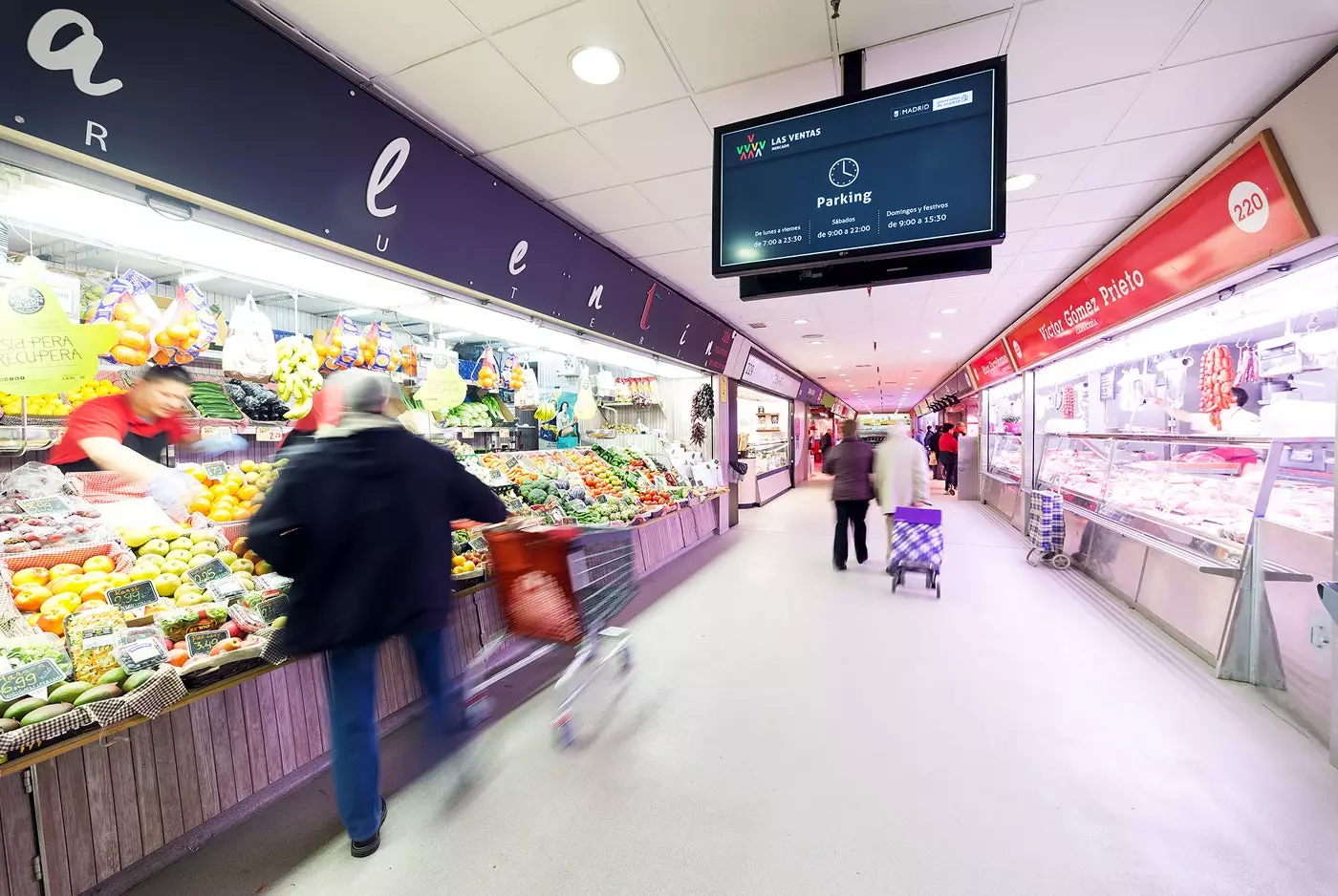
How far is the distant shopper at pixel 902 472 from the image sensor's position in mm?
5863

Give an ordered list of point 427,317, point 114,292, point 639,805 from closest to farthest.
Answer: point 639,805
point 114,292
point 427,317

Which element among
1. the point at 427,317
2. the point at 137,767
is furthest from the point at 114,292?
the point at 137,767

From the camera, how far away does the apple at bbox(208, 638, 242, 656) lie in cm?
205

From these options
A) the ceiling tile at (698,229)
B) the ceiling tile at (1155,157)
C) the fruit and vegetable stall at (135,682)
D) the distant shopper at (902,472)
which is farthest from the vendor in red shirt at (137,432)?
the distant shopper at (902,472)

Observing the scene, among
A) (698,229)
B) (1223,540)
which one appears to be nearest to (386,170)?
(698,229)

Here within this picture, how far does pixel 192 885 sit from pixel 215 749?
16.4 inches

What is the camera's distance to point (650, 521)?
5.60m

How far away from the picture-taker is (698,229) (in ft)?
14.9

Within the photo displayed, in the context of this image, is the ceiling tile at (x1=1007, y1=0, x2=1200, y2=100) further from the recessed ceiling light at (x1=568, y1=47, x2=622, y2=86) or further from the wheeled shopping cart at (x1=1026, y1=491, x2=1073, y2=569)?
the wheeled shopping cart at (x1=1026, y1=491, x2=1073, y2=569)

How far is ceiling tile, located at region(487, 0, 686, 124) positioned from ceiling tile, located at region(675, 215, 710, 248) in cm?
153

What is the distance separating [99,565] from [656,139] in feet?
11.3

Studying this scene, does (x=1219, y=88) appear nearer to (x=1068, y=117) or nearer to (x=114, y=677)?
(x=1068, y=117)

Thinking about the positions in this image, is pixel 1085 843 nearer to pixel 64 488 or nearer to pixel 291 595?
pixel 291 595

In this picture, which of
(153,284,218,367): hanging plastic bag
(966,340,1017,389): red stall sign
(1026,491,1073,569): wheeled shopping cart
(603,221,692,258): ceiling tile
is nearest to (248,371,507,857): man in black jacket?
(153,284,218,367): hanging plastic bag
